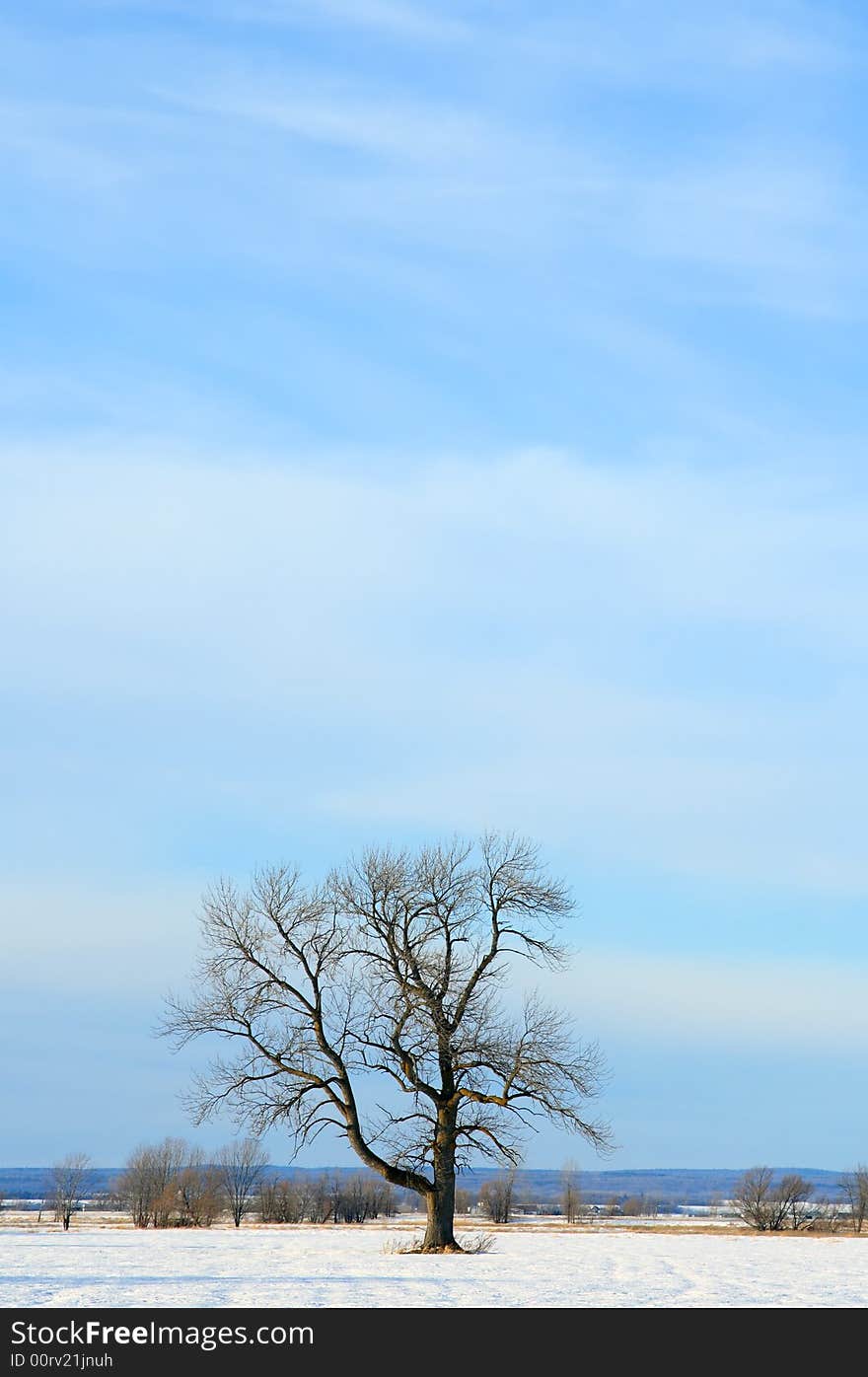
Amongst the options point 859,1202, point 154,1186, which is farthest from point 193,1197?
point 859,1202

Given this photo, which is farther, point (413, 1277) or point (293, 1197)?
point (293, 1197)

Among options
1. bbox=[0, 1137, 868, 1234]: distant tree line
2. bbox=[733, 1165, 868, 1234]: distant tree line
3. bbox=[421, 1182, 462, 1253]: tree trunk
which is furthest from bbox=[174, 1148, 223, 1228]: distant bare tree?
bbox=[421, 1182, 462, 1253]: tree trunk

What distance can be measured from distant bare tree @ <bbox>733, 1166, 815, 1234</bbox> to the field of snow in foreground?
120ft

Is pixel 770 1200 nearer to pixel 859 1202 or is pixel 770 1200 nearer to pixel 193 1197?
pixel 859 1202

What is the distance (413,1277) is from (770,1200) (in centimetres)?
5615

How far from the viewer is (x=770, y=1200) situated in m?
74.2

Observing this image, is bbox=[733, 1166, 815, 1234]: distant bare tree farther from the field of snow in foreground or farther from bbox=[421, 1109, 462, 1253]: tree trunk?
bbox=[421, 1109, 462, 1253]: tree trunk

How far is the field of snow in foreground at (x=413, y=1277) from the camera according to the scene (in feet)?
65.5

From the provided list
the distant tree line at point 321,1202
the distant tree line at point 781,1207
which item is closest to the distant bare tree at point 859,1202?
the distant tree line at point 781,1207

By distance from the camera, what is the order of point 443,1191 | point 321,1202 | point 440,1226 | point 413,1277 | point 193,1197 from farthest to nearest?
1. point 321,1202
2. point 193,1197
3. point 443,1191
4. point 440,1226
5. point 413,1277

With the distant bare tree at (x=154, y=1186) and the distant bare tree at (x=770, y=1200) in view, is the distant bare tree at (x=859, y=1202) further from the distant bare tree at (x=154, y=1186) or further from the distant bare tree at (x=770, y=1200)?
the distant bare tree at (x=154, y=1186)
